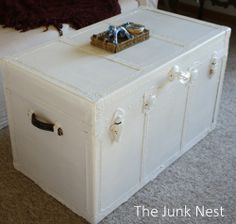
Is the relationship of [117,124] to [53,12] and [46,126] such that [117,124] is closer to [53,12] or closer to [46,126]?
[46,126]

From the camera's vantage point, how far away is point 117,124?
1.45m

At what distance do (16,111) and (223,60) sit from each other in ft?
2.97

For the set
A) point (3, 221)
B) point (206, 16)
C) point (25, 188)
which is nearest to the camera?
point (3, 221)

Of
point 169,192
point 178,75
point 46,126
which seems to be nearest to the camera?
point 46,126

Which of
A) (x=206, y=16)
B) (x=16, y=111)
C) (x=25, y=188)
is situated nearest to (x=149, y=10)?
(x=16, y=111)

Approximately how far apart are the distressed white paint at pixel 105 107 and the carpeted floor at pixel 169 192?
4 centimetres

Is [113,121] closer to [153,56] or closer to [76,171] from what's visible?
[76,171]

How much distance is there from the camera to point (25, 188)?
1.72 m

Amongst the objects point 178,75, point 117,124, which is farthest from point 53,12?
point 117,124

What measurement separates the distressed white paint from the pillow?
42 cm

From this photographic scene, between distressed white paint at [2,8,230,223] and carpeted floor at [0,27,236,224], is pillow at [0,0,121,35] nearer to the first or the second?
distressed white paint at [2,8,230,223]

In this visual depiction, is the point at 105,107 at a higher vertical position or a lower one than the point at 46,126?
higher

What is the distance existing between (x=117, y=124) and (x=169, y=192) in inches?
17.1

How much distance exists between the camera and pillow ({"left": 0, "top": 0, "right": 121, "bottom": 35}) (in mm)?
2158
